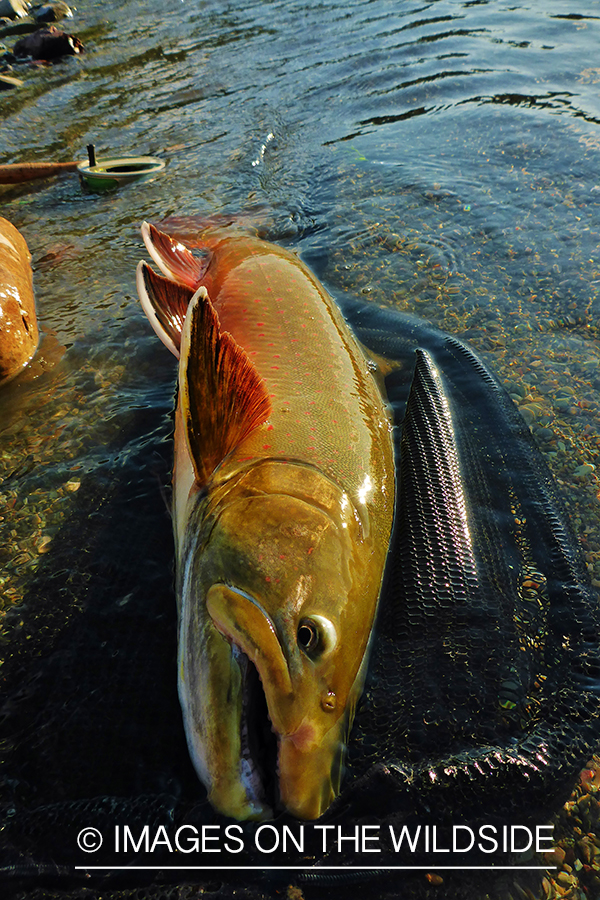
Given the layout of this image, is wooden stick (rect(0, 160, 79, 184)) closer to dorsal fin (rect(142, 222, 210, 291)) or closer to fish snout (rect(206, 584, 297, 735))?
dorsal fin (rect(142, 222, 210, 291))

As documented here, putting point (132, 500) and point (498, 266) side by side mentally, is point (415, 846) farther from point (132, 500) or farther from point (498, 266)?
point (498, 266)

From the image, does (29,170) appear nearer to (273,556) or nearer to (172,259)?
(172,259)

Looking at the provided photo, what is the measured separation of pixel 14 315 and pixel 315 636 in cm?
338

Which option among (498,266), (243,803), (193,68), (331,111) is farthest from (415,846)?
(193,68)

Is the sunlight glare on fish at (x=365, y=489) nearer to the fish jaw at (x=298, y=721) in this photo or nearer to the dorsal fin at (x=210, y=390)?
the dorsal fin at (x=210, y=390)

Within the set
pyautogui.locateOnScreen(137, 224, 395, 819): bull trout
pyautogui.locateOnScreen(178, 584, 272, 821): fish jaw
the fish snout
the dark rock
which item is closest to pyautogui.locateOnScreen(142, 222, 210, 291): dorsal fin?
pyautogui.locateOnScreen(137, 224, 395, 819): bull trout

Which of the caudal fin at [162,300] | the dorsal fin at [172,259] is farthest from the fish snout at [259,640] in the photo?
the dorsal fin at [172,259]

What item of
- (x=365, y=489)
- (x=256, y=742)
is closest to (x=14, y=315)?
(x=365, y=489)

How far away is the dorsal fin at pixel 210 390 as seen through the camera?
2395mm

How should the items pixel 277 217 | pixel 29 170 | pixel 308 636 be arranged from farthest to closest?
pixel 29 170
pixel 277 217
pixel 308 636

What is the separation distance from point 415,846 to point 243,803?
0.58 metres

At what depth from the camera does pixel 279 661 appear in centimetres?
181

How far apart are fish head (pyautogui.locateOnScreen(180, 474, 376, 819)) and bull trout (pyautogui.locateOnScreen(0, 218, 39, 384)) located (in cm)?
264

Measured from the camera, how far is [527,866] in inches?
75.0
